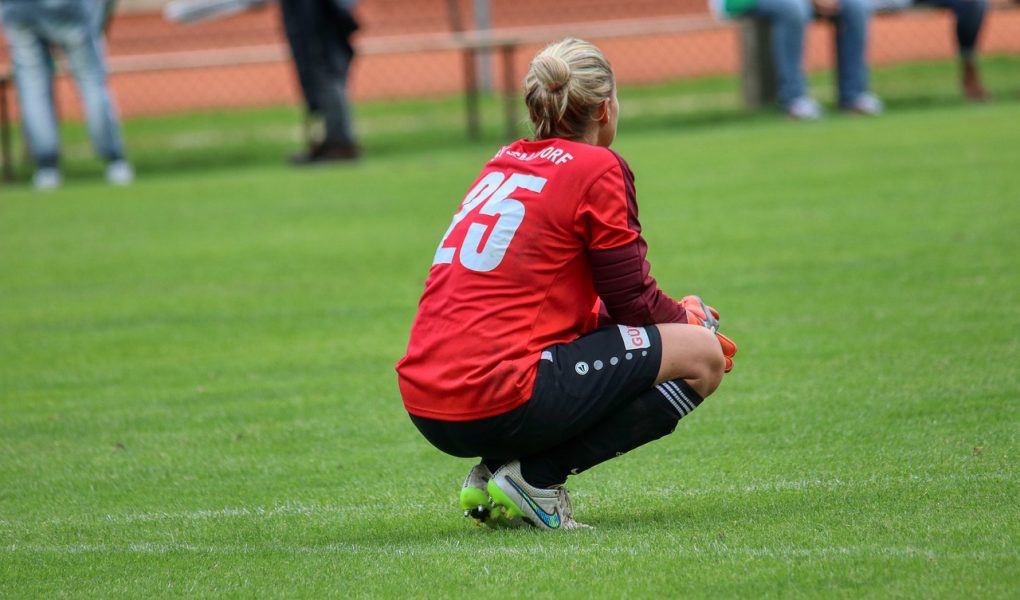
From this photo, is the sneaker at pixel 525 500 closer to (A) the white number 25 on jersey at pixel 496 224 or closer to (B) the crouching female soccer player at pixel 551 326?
(B) the crouching female soccer player at pixel 551 326

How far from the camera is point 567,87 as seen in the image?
3.68 m

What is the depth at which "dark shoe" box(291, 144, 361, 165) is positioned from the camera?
12867 mm

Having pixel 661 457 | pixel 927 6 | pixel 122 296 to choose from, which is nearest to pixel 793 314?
pixel 661 457

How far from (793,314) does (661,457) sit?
206 cm

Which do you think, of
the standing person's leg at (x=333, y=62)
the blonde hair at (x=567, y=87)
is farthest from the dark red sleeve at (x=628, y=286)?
the standing person's leg at (x=333, y=62)

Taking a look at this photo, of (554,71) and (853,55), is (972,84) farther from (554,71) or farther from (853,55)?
(554,71)

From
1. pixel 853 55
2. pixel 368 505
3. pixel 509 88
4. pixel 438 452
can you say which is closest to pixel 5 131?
pixel 509 88

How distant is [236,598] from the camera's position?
129 inches

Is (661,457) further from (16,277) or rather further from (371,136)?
(371,136)

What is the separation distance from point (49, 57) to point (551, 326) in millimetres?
9810

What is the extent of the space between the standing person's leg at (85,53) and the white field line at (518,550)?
8.74m

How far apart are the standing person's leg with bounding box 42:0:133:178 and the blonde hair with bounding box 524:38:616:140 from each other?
899 centimetres

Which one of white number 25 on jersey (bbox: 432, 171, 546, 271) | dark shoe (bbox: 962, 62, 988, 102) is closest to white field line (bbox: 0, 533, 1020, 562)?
white number 25 on jersey (bbox: 432, 171, 546, 271)

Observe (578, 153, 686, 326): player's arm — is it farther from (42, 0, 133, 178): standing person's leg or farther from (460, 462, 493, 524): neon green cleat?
(42, 0, 133, 178): standing person's leg
